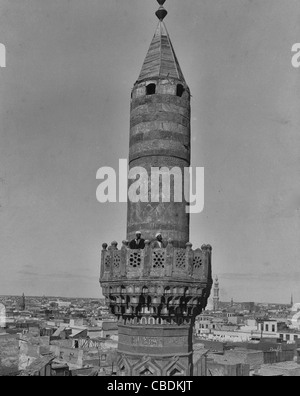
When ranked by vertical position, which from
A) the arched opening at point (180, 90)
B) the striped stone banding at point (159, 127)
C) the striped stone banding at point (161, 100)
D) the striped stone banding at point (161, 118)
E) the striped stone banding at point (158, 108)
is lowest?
the striped stone banding at point (159, 127)

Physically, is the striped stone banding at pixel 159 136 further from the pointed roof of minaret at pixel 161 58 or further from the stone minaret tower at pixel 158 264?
the pointed roof of minaret at pixel 161 58

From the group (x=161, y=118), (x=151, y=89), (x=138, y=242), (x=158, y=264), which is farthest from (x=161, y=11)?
(x=158, y=264)

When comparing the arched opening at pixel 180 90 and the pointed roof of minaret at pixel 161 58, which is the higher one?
the pointed roof of minaret at pixel 161 58

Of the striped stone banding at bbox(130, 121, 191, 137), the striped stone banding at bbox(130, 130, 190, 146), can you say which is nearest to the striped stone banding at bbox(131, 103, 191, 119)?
the striped stone banding at bbox(130, 121, 191, 137)

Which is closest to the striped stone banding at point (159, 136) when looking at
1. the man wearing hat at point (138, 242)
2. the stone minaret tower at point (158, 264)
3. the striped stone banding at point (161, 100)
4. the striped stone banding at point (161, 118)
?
the stone minaret tower at point (158, 264)

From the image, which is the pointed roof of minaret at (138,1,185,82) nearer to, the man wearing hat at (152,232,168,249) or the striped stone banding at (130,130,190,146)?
the striped stone banding at (130,130,190,146)

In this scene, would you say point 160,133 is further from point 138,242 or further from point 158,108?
point 138,242

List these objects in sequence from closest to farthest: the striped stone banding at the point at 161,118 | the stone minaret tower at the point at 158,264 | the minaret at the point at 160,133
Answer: the stone minaret tower at the point at 158,264 < the minaret at the point at 160,133 < the striped stone banding at the point at 161,118
